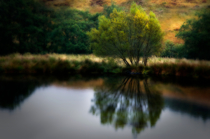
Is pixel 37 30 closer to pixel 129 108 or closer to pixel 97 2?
pixel 129 108

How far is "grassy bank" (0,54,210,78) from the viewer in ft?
54.1

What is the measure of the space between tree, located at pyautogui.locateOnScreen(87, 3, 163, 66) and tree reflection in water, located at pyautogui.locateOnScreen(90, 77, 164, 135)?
8.81 m

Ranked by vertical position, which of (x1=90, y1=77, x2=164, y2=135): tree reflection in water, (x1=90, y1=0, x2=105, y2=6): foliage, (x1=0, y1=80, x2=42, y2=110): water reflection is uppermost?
(x1=90, y1=0, x2=105, y2=6): foliage

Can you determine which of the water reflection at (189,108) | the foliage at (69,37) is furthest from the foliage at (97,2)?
the water reflection at (189,108)

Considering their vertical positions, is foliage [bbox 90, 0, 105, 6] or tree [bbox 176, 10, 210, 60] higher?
foliage [bbox 90, 0, 105, 6]

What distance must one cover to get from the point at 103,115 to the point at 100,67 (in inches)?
497

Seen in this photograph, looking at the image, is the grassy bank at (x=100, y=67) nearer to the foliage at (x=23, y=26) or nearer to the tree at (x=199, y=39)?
the foliage at (x=23, y=26)

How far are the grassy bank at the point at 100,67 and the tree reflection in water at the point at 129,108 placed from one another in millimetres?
8037

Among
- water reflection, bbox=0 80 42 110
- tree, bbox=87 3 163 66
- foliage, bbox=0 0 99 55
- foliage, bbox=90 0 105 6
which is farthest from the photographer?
foliage, bbox=90 0 105 6

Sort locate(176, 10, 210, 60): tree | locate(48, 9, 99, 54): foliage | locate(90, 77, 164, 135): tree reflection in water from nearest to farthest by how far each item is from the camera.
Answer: locate(90, 77, 164, 135): tree reflection in water → locate(176, 10, 210, 60): tree → locate(48, 9, 99, 54): foliage

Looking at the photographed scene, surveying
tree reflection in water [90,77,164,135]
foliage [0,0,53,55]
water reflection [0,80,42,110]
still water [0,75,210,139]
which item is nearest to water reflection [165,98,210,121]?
still water [0,75,210,139]

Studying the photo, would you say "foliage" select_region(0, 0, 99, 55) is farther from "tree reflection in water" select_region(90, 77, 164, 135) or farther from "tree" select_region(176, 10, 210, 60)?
"tree reflection in water" select_region(90, 77, 164, 135)

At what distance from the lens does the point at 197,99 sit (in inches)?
352

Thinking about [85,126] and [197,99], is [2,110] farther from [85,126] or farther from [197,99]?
[197,99]
